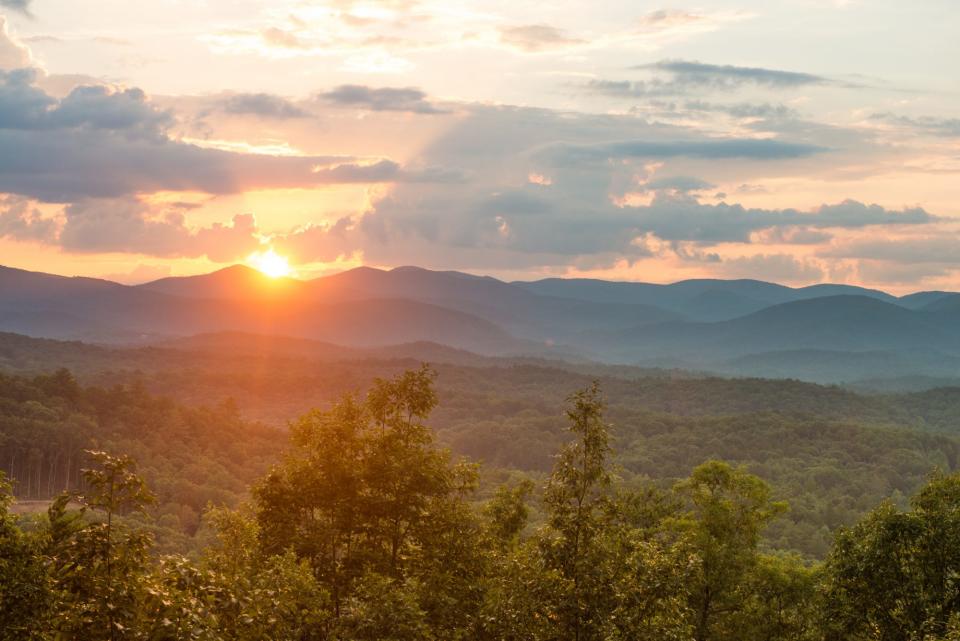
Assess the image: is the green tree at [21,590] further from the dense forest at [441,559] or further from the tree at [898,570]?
the tree at [898,570]

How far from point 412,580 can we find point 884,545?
58.9ft

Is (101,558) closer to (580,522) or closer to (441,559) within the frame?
(580,522)

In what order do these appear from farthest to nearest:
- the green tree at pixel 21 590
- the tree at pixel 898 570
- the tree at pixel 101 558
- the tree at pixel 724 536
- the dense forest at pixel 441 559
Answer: the tree at pixel 724 536 < the tree at pixel 898 570 < the dense forest at pixel 441 559 < the tree at pixel 101 558 < the green tree at pixel 21 590

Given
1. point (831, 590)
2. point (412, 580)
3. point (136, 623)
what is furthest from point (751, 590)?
point (136, 623)

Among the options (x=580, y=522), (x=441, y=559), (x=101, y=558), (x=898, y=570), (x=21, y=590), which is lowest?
(x=441, y=559)

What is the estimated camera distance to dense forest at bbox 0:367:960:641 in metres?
17.8

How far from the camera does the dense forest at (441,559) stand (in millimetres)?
17812

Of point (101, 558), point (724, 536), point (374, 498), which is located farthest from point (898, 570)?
point (101, 558)

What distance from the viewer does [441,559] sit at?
3078 centimetres

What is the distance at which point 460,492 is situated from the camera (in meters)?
33.4

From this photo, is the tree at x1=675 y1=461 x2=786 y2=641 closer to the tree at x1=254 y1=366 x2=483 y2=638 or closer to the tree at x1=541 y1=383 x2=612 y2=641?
the tree at x1=254 y1=366 x2=483 y2=638

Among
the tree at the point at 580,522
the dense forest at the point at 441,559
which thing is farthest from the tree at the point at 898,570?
the tree at the point at 580,522

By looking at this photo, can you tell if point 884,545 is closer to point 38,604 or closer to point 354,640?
point 354,640

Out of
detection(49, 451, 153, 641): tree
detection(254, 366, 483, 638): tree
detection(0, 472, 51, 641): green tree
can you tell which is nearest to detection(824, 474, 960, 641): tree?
detection(254, 366, 483, 638): tree
